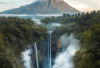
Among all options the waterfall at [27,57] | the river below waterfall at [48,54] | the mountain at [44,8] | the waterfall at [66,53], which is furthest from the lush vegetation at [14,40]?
the mountain at [44,8]

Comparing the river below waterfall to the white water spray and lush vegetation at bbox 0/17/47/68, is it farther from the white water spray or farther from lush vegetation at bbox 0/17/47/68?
lush vegetation at bbox 0/17/47/68

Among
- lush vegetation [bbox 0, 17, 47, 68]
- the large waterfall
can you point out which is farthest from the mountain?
lush vegetation [bbox 0, 17, 47, 68]

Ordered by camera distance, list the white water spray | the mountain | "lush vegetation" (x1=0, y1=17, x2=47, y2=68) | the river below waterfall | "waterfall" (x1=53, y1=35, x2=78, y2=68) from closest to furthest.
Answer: "lush vegetation" (x1=0, y1=17, x2=47, y2=68), the white water spray, the river below waterfall, "waterfall" (x1=53, y1=35, x2=78, y2=68), the mountain

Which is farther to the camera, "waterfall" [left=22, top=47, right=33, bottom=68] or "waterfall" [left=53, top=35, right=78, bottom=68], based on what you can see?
"waterfall" [left=53, top=35, right=78, bottom=68]

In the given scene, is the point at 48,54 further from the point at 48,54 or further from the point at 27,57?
the point at 27,57

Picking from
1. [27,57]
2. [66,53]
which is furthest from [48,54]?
[27,57]

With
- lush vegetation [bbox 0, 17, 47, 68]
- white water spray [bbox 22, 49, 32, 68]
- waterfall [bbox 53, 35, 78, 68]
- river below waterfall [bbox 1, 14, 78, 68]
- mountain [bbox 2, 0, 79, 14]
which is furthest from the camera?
mountain [bbox 2, 0, 79, 14]
